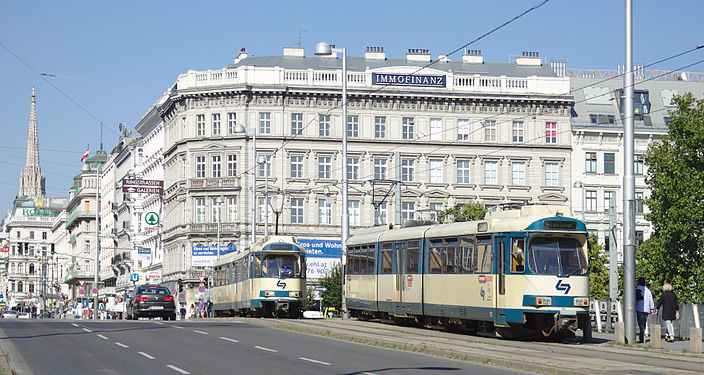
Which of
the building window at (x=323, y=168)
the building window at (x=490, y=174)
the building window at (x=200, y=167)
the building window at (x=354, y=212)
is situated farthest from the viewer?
the building window at (x=200, y=167)

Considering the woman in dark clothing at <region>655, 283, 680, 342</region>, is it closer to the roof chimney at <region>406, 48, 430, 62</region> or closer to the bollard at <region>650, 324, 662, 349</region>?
the bollard at <region>650, 324, 662, 349</region>

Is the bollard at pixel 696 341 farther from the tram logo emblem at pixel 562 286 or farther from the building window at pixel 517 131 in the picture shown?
the building window at pixel 517 131

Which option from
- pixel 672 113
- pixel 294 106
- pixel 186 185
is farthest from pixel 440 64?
pixel 672 113

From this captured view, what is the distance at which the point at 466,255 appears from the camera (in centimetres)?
3089

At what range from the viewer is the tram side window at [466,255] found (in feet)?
100.0

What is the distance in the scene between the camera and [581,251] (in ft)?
94.0

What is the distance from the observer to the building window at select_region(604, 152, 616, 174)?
88250mm

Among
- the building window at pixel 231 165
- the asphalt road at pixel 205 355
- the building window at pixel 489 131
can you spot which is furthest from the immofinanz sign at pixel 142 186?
the asphalt road at pixel 205 355

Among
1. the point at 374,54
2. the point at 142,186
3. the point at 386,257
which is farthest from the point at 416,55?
the point at 386,257

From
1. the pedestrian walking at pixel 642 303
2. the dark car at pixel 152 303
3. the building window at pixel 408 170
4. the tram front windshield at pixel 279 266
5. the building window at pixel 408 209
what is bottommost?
the dark car at pixel 152 303

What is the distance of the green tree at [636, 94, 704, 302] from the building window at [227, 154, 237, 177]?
54276 mm

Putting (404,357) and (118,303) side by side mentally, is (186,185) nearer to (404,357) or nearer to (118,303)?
(118,303)

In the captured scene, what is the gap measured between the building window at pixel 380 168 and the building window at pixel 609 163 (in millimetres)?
17068

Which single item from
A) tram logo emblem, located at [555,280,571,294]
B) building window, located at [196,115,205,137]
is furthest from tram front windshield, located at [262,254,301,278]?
building window, located at [196,115,205,137]
